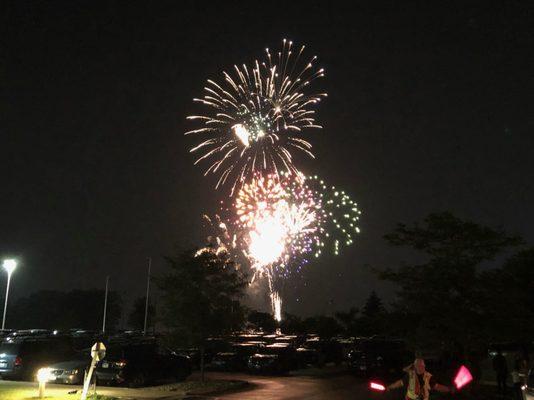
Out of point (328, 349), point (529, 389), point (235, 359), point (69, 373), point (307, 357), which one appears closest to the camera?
point (529, 389)

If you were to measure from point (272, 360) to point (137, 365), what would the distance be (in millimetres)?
7865

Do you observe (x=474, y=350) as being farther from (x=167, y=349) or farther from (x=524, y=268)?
(x=524, y=268)

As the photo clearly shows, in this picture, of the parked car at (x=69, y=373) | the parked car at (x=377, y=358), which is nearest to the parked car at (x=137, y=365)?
the parked car at (x=69, y=373)

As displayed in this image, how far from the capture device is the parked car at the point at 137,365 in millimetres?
20703

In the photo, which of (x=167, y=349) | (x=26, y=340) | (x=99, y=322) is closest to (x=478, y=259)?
(x=167, y=349)

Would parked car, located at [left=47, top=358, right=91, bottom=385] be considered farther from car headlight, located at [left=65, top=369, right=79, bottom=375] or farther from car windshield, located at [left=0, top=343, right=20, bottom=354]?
car windshield, located at [left=0, top=343, right=20, bottom=354]

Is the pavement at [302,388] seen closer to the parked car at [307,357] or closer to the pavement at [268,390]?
the pavement at [268,390]

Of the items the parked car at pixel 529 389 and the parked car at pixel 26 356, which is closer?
the parked car at pixel 529 389

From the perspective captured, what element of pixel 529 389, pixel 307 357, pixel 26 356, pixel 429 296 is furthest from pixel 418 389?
pixel 307 357

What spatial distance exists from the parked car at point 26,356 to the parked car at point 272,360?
851 centimetres

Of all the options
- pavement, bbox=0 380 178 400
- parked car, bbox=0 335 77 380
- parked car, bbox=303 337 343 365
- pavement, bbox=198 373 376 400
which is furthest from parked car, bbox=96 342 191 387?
parked car, bbox=303 337 343 365

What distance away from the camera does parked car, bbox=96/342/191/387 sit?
2070 centimetres

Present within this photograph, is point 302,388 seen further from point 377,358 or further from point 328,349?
point 328,349

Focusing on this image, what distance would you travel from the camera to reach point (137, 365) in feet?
69.5
